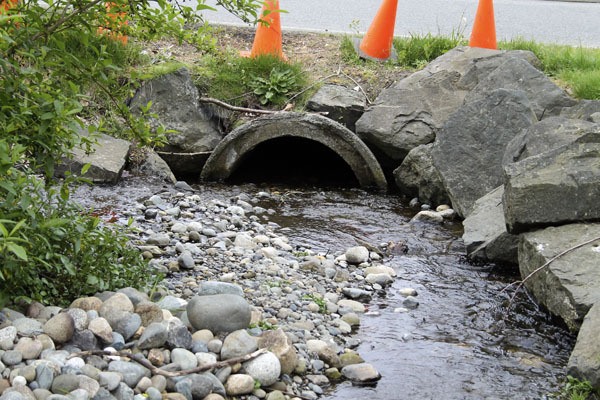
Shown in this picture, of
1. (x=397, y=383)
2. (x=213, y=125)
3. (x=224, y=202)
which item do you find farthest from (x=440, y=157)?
(x=397, y=383)

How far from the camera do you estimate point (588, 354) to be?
424 centimetres

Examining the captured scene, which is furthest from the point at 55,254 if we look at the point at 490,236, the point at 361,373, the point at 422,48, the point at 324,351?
the point at 422,48

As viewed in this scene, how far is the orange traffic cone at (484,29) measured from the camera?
916 cm

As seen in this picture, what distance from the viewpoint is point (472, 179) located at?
23.7 feet

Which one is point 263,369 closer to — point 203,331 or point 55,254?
point 203,331

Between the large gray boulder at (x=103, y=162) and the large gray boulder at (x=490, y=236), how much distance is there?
3.13 metres

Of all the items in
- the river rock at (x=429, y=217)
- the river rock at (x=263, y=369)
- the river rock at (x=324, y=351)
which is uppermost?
the river rock at (x=429, y=217)

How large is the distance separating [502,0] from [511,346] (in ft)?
32.8

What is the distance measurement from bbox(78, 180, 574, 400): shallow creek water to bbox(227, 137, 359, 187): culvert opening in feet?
3.58

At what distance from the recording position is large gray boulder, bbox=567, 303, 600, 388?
163 inches

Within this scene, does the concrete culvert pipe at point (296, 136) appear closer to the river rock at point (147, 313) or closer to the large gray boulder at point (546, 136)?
the large gray boulder at point (546, 136)

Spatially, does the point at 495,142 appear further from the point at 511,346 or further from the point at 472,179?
the point at 511,346

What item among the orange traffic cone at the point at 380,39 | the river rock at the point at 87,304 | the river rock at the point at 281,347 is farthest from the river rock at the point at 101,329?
the orange traffic cone at the point at 380,39

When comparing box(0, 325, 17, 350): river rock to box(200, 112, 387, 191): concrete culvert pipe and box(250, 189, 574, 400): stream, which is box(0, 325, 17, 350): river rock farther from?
box(200, 112, 387, 191): concrete culvert pipe
